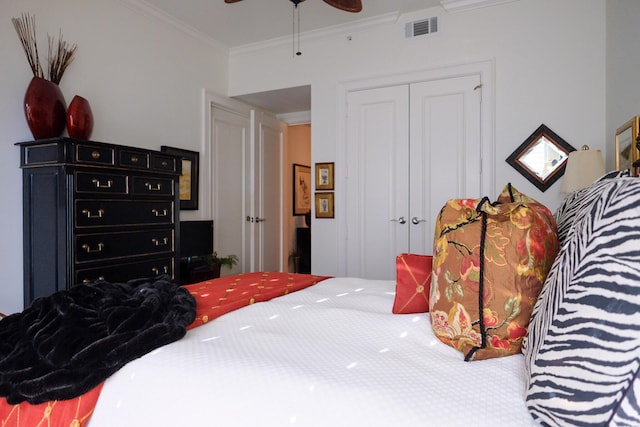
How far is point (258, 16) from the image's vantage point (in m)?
3.82

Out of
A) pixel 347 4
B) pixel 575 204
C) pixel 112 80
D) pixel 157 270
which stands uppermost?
pixel 347 4

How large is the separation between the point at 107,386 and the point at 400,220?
3.16 meters

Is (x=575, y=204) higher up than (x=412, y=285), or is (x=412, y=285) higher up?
(x=575, y=204)

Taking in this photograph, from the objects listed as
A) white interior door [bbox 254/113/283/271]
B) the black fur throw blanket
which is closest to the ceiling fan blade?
the black fur throw blanket

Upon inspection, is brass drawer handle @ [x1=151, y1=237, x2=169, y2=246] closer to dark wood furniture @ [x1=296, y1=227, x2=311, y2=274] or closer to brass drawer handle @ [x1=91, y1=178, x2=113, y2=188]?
brass drawer handle @ [x1=91, y1=178, x2=113, y2=188]

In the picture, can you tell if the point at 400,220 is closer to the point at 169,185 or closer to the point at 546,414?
the point at 169,185

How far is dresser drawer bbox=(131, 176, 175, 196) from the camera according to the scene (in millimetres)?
2902

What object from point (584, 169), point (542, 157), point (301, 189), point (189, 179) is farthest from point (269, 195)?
point (584, 169)

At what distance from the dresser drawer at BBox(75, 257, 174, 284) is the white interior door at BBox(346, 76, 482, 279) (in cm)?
183

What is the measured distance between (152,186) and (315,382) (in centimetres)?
257

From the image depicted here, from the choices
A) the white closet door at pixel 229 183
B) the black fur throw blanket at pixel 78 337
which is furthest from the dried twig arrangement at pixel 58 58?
the black fur throw blanket at pixel 78 337

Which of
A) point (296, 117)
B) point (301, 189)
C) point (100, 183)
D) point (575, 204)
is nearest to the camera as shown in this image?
point (575, 204)

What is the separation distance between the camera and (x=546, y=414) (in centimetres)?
73

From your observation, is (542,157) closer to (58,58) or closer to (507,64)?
(507,64)
